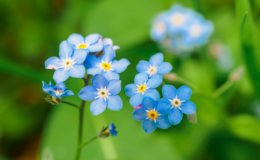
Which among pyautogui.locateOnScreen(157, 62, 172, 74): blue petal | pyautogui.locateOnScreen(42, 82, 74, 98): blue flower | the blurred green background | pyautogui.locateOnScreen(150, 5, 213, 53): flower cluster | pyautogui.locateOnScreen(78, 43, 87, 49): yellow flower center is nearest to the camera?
pyautogui.locateOnScreen(42, 82, 74, 98): blue flower

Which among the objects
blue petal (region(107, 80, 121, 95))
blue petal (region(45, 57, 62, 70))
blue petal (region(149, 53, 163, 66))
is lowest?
blue petal (region(107, 80, 121, 95))

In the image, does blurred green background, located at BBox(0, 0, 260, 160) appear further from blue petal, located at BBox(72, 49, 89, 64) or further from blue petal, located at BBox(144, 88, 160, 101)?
blue petal, located at BBox(72, 49, 89, 64)

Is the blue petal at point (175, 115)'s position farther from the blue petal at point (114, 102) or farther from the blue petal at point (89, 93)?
the blue petal at point (89, 93)

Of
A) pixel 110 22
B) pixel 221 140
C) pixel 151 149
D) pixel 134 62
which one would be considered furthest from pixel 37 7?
pixel 221 140

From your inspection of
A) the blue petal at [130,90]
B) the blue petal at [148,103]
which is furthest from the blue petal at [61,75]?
the blue petal at [148,103]

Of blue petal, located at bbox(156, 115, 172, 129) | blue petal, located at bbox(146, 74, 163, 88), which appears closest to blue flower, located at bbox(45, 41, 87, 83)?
blue petal, located at bbox(146, 74, 163, 88)

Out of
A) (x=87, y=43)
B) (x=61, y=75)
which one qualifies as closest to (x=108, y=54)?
(x=87, y=43)
